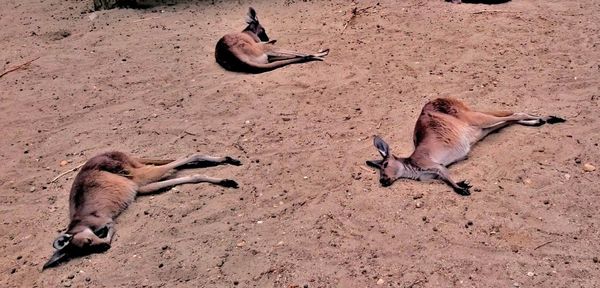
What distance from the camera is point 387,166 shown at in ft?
12.2

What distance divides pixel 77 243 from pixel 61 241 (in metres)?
0.09

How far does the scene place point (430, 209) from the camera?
3.44m

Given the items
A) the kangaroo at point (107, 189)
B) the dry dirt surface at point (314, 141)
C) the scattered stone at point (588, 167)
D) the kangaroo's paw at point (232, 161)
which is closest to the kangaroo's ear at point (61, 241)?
the kangaroo at point (107, 189)

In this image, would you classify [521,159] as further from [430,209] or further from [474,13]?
[474,13]

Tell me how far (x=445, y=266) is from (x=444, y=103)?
4.75 feet

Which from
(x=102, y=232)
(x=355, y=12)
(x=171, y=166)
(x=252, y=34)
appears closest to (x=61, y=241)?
(x=102, y=232)

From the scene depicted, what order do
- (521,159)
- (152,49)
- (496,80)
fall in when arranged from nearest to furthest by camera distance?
(521,159) < (496,80) < (152,49)

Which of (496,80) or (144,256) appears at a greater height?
(496,80)

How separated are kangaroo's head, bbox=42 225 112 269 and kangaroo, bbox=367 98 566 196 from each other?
1.75 metres

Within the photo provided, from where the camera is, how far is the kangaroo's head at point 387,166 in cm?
367

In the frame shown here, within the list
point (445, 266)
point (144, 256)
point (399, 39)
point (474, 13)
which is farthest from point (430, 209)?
point (474, 13)

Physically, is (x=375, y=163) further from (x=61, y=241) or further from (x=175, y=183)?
(x=61, y=241)

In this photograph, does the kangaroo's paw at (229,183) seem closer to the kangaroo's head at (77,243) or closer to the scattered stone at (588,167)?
the kangaroo's head at (77,243)

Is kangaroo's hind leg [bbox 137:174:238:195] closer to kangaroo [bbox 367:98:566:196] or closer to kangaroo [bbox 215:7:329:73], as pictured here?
kangaroo [bbox 367:98:566:196]
